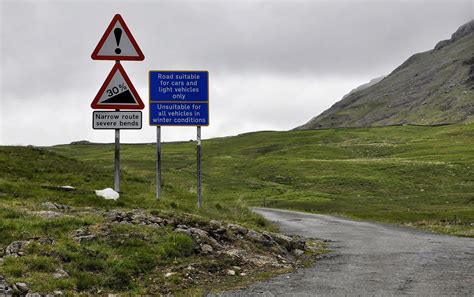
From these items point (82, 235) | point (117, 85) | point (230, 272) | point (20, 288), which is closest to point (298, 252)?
point (230, 272)

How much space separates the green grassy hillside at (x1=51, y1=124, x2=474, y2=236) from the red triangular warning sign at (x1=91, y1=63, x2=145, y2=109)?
3.85 meters

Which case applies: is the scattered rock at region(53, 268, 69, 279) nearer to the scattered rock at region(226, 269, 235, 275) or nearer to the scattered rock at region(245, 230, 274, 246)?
the scattered rock at region(226, 269, 235, 275)

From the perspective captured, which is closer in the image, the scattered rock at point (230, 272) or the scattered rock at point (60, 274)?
the scattered rock at point (60, 274)

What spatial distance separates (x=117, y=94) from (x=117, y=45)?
1413 millimetres

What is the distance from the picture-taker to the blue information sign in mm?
19031

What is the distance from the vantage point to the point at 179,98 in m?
19.2

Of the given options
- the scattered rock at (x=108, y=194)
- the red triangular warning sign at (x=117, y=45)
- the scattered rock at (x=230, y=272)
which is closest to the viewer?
the scattered rock at (x=230, y=272)

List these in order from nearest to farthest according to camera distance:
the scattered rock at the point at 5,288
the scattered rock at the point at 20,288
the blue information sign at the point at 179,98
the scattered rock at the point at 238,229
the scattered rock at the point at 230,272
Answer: the scattered rock at the point at 5,288, the scattered rock at the point at 20,288, the scattered rock at the point at 230,272, the scattered rock at the point at 238,229, the blue information sign at the point at 179,98

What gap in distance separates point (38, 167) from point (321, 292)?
19.6 metres

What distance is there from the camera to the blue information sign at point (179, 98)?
1903 centimetres

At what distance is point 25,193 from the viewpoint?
54.3 feet

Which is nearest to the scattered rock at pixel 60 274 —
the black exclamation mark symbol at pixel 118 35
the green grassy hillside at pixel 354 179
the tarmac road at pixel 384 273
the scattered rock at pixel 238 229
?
the tarmac road at pixel 384 273

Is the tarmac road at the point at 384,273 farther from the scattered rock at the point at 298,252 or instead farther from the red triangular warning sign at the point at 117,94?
the red triangular warning sign at the point at 117,94

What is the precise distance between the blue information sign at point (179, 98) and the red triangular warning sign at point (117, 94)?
12.8ft
